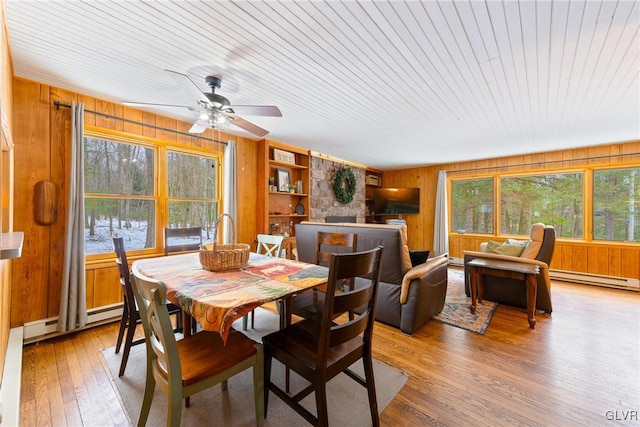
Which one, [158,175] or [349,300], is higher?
[158,175]

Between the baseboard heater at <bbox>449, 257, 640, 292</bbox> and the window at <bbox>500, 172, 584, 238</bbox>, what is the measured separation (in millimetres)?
703

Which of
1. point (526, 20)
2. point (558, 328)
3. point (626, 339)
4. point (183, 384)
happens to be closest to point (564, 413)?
point (558, 328)

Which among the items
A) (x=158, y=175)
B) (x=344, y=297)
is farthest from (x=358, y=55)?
(x=158, y=175)

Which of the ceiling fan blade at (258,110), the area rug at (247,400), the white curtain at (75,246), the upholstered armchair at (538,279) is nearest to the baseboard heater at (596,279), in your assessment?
the upholstered armchair at (538,279)

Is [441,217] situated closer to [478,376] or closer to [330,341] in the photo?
[478,376]

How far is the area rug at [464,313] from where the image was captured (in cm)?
280

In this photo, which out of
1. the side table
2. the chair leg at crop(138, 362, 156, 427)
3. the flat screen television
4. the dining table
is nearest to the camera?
the dining table

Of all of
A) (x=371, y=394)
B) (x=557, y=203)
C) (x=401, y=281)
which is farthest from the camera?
(x=557, y=203)

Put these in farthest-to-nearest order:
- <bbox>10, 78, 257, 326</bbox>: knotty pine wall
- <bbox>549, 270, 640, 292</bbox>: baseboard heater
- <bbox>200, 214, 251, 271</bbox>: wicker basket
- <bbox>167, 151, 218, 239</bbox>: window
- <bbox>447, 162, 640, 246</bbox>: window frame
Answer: <bbox>447, 162, 640, 246</bbox>: window frame
<bbox>549, 270, 640, 292</bbox>: baseboard heater
<bbox>167, 151, 218, 239</bbox>: window
<bbox>10, 78, 257, 326</bbox>: knotty pine wall
<bbox>200, 214, 251, 271</bbox>: wicker basket

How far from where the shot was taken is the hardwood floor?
5.27 ft

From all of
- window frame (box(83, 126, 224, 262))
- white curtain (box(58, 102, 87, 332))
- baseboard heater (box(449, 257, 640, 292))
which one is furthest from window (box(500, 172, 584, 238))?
white curtain (box(58, 102, 87, 332))

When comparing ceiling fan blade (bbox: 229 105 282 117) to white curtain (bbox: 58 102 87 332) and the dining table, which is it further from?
white curtain (bbox: 58 102 87 332)

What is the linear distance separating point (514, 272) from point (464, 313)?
724 millimetres

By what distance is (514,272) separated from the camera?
2.88 metres
